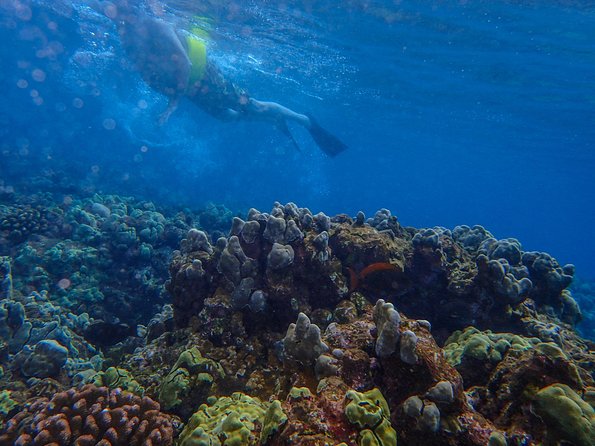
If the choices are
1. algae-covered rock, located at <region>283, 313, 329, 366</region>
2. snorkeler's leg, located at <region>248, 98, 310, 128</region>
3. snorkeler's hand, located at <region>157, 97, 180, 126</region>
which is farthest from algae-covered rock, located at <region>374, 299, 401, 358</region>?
snorkeler's leg, located at <region>248, 98, 310, 128</region>

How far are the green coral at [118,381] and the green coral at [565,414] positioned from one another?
4.06 m

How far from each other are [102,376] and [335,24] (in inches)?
755

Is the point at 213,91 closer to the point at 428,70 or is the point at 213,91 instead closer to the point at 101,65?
the point at 428,70

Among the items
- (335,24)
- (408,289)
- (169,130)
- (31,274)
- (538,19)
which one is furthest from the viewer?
(169,130)

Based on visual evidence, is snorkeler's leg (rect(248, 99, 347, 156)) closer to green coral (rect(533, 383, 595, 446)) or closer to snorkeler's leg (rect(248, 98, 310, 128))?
snorkeler's leg (rect(248, 98, 310, 128))

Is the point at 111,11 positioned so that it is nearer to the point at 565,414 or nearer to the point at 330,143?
the point at 330,143

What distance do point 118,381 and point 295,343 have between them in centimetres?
238

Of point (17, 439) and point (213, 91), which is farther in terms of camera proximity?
point (213, 91)

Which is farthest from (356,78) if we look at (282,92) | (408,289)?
(408,289)

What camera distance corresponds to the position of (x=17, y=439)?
297cm

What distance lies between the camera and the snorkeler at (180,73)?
1642 cm

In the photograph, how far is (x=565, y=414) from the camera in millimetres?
2473

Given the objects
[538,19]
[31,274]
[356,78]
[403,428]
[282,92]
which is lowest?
[31,274]

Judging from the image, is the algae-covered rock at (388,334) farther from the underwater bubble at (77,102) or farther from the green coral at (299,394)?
the underwater bubble at (77,102)
